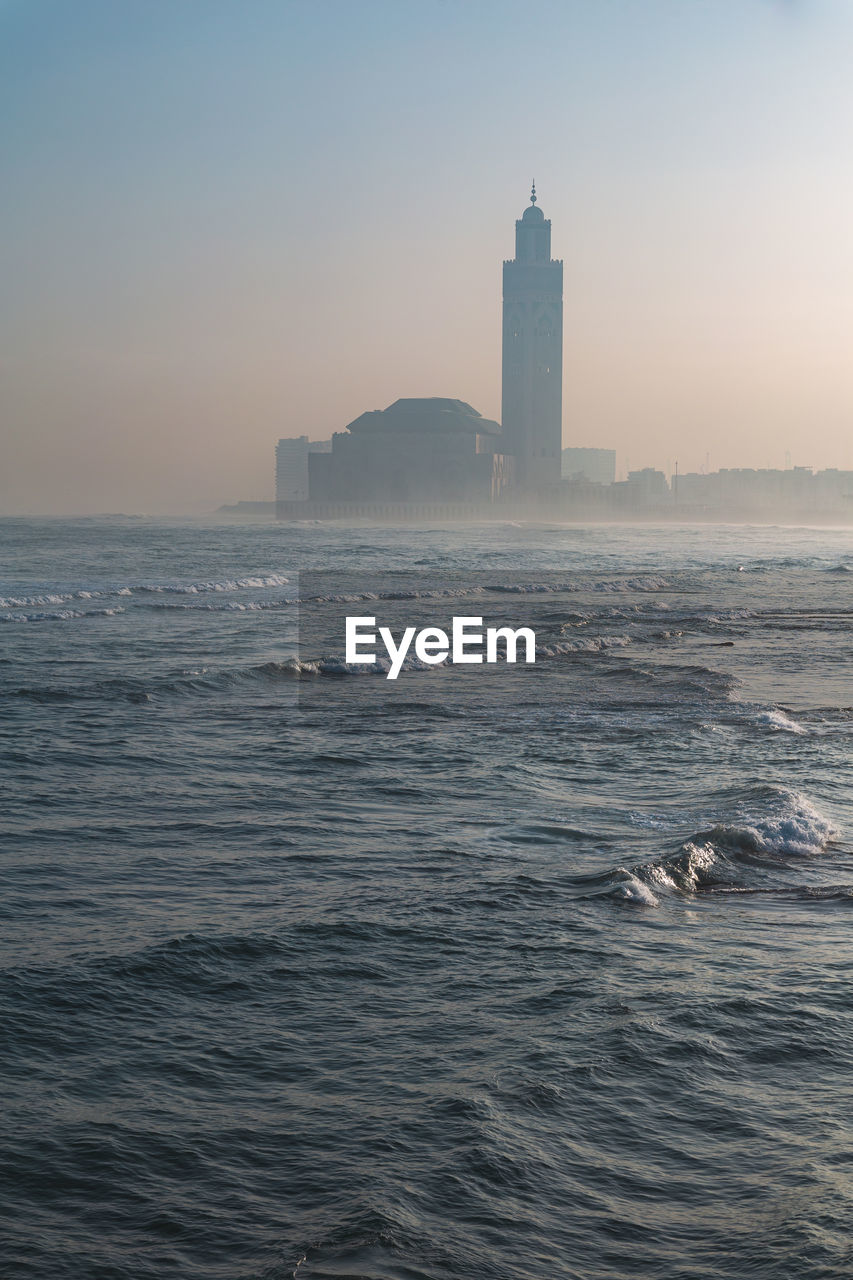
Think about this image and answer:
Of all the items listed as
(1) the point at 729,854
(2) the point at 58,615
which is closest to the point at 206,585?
(2) the point at 58,615

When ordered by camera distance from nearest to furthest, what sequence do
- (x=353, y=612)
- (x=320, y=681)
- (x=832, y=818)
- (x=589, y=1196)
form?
(x=589, y=1196), (x=832, y=818), (x=320, y=681), (x=353, y=612)

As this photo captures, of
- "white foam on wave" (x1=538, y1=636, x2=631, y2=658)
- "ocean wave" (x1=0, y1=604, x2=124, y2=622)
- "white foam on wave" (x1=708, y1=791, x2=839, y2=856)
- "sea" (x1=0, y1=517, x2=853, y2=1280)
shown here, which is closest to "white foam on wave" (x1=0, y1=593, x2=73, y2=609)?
"ocean wave" (x1=0, y1=604, x2=124, y2=622)

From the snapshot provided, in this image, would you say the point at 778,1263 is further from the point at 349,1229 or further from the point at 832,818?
the point at 832,818

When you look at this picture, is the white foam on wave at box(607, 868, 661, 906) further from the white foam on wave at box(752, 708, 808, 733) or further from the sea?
the white foam on wave at box(752, 708, 808, 733)

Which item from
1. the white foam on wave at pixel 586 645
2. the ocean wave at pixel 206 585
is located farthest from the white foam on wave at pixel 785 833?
the ocean wave at pixel 206 585

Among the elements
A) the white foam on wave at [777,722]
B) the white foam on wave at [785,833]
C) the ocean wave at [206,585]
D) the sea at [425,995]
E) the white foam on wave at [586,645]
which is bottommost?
the sea at [425,995]

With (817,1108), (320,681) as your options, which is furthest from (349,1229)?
(320,681)

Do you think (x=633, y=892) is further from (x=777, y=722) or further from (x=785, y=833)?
(x=777, y=722)

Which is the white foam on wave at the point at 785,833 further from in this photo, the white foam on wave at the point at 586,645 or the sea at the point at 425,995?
the white foam on wave at the point at 586,645
